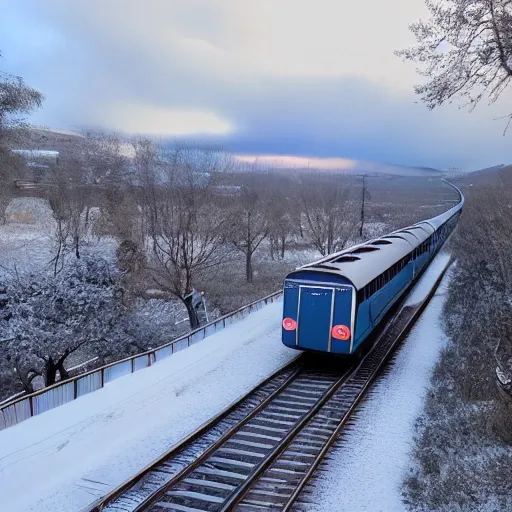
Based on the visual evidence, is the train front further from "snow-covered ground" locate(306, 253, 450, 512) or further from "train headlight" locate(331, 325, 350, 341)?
"snow-covered ground" locate(306, 253, 450, 512)

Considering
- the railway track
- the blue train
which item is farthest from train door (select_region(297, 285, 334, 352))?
the railway track

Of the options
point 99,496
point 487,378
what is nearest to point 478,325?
point 487,378

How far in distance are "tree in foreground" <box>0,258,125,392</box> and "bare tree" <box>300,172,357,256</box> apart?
649 inches

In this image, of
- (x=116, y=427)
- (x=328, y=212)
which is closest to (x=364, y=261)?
(x=116, y=427)

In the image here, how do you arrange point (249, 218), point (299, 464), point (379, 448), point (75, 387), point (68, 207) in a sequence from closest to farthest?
point (299, 464)
point (379, 448)
point (75, 387)
point (68, 207)
point (249, 218)

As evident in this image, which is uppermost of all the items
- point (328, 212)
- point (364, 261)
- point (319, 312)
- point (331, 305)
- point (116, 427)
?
point (328, 212)

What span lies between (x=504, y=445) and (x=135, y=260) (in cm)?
2496

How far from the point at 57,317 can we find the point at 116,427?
59.8ft

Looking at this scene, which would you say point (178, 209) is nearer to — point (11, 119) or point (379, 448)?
point (11, 119)

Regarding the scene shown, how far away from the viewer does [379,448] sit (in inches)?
345

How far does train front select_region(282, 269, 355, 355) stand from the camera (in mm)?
11953

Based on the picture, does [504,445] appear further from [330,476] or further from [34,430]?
[34,430]

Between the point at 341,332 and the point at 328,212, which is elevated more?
the point at 328,212

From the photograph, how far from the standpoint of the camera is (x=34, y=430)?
9.23 meters
